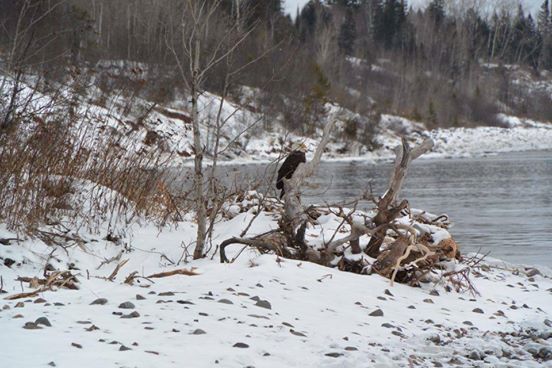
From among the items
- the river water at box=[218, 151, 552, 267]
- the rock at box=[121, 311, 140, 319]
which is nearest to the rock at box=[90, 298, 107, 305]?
the rock at box=[121, 311, 140, 319]

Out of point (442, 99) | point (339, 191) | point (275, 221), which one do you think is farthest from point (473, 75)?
point (275, 221)

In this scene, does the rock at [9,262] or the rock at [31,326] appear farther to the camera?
the rock at [9,262]

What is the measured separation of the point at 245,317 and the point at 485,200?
1164 centimetres

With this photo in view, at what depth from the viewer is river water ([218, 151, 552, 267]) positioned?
333 inches

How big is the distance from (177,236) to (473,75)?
63748mm

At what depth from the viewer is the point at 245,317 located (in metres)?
3.41

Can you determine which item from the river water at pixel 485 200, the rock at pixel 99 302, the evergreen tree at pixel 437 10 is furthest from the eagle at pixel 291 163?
the evergreen tree at pixel 437 10

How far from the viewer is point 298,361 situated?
9.46 ft

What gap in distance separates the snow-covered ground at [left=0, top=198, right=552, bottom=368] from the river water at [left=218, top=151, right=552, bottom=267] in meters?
1.66

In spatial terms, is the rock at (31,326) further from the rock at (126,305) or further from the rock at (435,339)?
the rock at (435,339)

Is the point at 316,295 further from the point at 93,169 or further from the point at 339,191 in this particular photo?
the point at 339,191

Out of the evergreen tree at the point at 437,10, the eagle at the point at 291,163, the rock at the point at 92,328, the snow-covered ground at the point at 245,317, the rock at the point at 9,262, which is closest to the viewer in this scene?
the snow-covered ground at the point at 245,317

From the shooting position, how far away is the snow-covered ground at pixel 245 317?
275 cm

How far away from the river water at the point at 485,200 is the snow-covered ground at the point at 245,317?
166 cm
